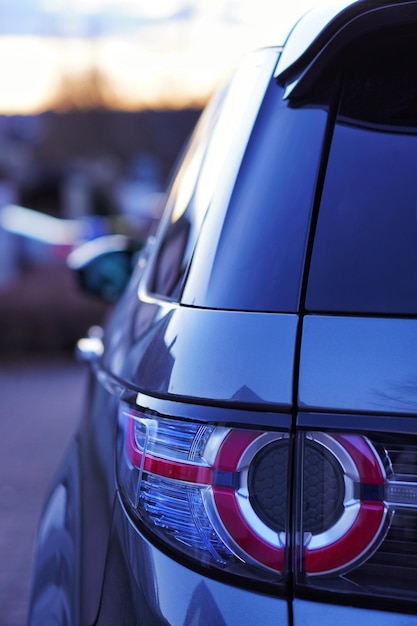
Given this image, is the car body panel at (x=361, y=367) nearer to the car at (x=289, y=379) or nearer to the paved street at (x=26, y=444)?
the car at (x=289, y=379)

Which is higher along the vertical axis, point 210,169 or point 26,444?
point 210,169

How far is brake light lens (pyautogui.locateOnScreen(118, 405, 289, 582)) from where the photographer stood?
58.4 inches

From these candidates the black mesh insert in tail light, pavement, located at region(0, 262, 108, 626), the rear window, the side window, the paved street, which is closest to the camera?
the black mesh insert in tail light

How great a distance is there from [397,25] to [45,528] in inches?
60.2

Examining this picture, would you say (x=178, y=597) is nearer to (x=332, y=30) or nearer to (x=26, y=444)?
(x=332, y=30)

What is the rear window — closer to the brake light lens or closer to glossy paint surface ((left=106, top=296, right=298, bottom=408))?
glossy paint surface ((left=106, top=296, right=298, bottom=408))

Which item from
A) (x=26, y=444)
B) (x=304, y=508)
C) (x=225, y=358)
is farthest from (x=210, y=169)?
(x=26, y=444)

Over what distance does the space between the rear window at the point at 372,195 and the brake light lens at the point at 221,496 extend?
28cm

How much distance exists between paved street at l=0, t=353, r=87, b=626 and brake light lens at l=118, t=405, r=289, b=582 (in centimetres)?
249

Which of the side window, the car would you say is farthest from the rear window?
the side window

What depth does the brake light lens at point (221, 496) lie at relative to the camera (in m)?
1.48

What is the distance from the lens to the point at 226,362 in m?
1.55

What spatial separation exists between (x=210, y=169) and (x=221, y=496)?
805mm

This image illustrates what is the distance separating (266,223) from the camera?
65.1 inches
